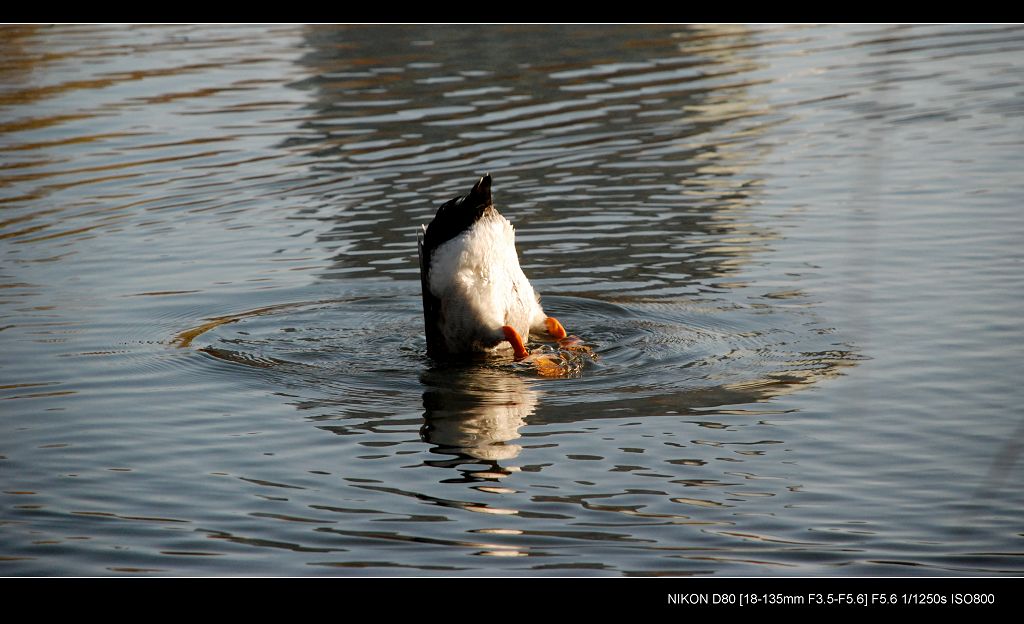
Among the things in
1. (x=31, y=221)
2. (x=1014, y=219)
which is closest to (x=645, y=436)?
(x=1014, y=219)

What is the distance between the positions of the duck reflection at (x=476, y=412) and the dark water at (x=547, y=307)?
3cm

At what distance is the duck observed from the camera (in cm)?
799

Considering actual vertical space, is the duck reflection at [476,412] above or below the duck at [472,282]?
below

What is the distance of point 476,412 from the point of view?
293 inches

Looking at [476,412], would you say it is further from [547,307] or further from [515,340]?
[547,307]

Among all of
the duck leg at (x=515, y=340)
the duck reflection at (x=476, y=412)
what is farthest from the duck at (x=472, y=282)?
the duck reflection at (x=476, y=412)

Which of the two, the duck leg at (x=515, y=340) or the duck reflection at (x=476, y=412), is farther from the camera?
the duck leg at (x=515, y=340)

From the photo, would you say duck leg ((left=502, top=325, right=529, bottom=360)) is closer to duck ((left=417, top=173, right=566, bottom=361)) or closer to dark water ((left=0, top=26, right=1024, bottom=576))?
duck ((left=417, top=173, right=566, bottom=361))

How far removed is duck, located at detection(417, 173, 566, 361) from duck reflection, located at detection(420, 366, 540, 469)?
0.21 meters

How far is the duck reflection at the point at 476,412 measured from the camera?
6.80m

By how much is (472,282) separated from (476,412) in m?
0.99

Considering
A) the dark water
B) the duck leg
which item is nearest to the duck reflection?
the dark water

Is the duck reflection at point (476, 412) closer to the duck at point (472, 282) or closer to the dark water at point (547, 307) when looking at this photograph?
the dark water at point (547, 307)

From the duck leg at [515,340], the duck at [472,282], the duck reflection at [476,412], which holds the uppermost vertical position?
the duck at [472,282]
